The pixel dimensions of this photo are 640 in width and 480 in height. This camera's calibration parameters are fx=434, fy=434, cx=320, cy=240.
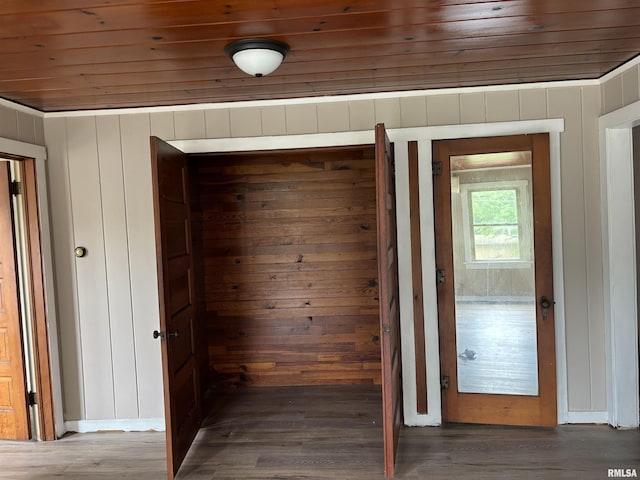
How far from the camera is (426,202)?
2.98 m

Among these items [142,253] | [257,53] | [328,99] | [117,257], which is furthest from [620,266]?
[117,257]

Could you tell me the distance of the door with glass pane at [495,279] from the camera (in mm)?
2902

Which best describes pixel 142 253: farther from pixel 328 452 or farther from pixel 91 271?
pixel 328 452

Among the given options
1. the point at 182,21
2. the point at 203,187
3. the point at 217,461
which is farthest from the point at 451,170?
the point at 217,461

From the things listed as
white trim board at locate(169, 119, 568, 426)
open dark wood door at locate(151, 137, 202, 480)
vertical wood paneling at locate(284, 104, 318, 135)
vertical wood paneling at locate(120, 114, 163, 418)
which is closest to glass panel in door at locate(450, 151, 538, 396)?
white trim board at locate(169, 119, 568, 426)

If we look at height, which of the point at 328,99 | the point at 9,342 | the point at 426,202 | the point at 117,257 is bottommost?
the point at 9,342

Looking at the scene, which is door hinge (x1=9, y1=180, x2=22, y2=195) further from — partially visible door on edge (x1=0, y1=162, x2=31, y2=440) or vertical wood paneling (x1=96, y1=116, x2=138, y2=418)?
vertical wood paneling (x1=96, y1=116, x2=138, y2=418)

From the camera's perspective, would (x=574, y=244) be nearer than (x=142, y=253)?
Yes

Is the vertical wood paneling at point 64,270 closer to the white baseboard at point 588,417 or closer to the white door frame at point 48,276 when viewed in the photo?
the white door frame at point 48,276

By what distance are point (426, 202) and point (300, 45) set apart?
4.55ft

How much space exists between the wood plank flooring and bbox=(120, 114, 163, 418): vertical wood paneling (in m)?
0.43

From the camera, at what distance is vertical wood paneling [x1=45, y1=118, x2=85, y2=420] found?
10.2 ft

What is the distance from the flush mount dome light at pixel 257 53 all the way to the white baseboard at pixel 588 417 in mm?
2964

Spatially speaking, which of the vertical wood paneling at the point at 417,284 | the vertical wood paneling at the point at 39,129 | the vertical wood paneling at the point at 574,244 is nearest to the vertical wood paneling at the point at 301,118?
the vertical wood paneling at the point at 417,284
